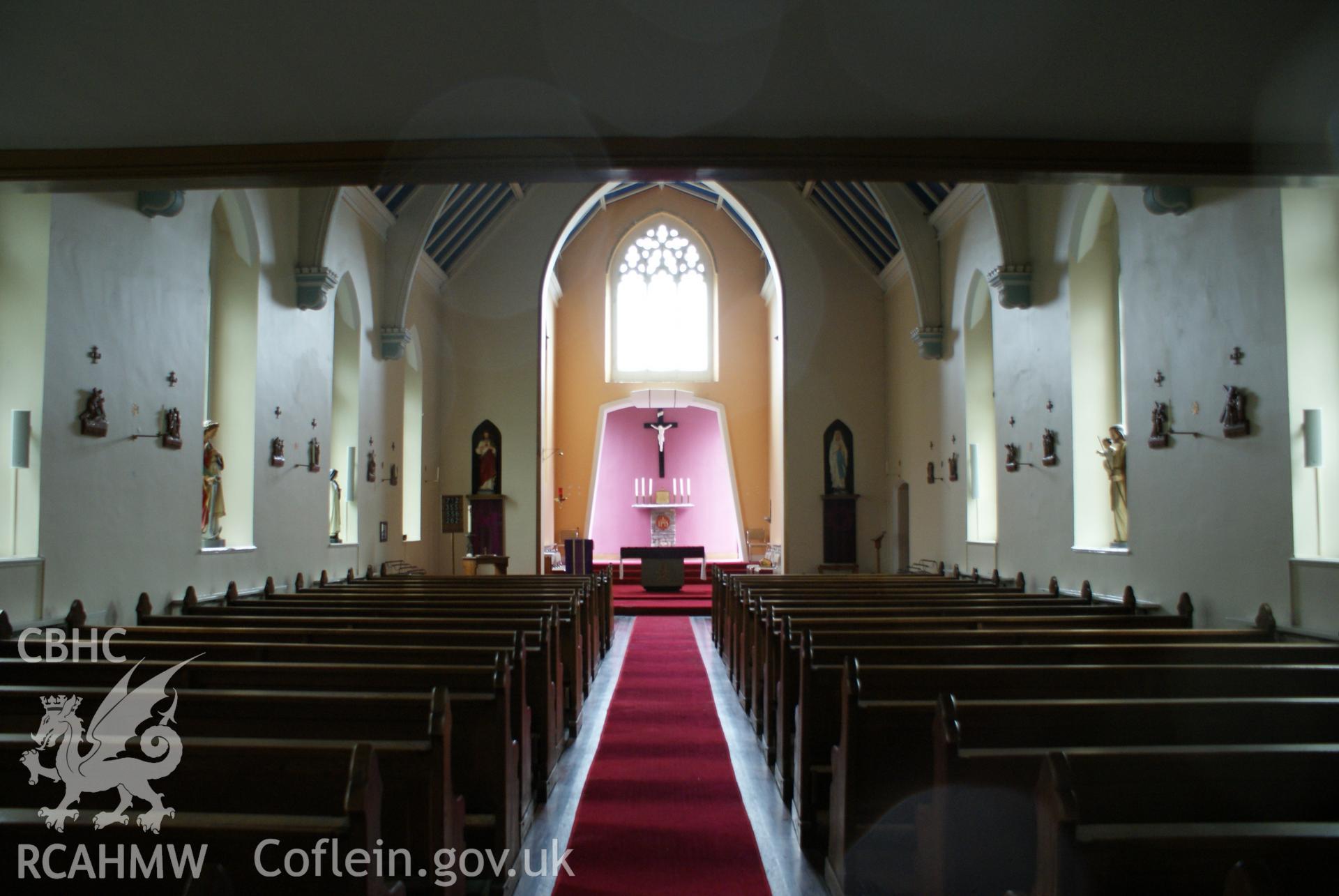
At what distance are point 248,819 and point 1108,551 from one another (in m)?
6.69

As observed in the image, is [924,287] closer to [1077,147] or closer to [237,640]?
[1077,147]

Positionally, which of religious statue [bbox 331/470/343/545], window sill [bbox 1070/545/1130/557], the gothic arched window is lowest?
window sill [bbox 1070/545/1130/557]

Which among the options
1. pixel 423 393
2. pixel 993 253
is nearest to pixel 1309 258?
pixel 993 253

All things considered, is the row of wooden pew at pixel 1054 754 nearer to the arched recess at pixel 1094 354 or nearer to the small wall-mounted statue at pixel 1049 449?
the arched recess at pixel 1094 354

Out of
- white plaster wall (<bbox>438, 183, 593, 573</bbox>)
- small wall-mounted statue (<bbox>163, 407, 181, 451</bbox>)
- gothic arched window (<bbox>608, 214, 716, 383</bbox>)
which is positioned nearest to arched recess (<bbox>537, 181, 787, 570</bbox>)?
white plaster wall (<bbox>438, 183, 593, 573</bbox>)

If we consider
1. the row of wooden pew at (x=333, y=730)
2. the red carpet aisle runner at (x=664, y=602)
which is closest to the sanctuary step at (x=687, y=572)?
the red carpet aisle runner at (x=664, y=602)

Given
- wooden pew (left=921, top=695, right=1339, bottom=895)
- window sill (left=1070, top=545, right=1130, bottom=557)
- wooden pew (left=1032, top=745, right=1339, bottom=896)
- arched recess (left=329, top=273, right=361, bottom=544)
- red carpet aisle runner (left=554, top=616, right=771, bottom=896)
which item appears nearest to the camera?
wooden pew (left=1032, top=745, right=1339, bottom=896)

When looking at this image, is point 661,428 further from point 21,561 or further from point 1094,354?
point 21,561

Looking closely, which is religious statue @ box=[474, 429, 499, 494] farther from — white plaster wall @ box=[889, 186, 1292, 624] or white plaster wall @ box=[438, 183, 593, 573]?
white plaster wall @ box=[889, 186, 1292, 624]

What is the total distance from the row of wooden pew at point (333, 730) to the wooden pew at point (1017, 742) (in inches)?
51.2

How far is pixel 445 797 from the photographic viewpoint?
2.44 meters

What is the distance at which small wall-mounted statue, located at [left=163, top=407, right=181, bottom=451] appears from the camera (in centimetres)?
625

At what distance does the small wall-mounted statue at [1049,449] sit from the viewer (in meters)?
7.96

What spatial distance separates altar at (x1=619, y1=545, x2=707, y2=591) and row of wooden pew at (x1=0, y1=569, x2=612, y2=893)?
8.29 m
